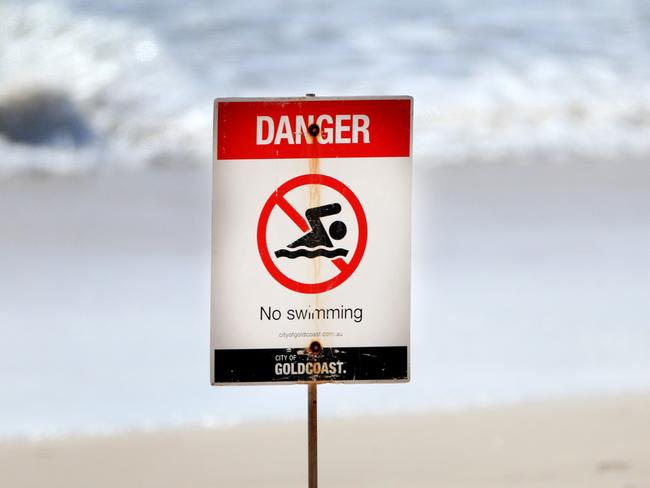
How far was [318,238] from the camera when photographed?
128 inches

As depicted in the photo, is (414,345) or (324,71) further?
(324,71)

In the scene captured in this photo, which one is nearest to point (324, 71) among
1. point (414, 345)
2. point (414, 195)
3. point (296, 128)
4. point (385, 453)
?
point (414, 195)

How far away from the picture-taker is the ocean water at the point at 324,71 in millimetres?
10594

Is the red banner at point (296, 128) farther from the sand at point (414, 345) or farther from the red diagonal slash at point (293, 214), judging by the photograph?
the sand at point (414, 345)

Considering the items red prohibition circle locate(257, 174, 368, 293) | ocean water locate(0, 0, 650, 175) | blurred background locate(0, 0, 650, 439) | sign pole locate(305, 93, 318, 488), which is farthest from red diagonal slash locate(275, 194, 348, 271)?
ocean water locate(0, 0, 650, 175)

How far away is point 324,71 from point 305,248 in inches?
338

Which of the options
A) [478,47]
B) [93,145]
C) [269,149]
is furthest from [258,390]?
[478,47]

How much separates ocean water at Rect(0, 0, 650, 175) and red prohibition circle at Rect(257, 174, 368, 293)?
22.6 ft

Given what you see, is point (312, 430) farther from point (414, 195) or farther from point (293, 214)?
point (414, 195)

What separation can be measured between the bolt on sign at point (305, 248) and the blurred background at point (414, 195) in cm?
230

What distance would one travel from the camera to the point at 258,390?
230 inches

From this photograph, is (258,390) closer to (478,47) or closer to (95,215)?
(95,215)

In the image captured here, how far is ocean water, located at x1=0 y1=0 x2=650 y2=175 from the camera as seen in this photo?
1059 cm

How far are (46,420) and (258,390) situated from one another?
2.80ft
